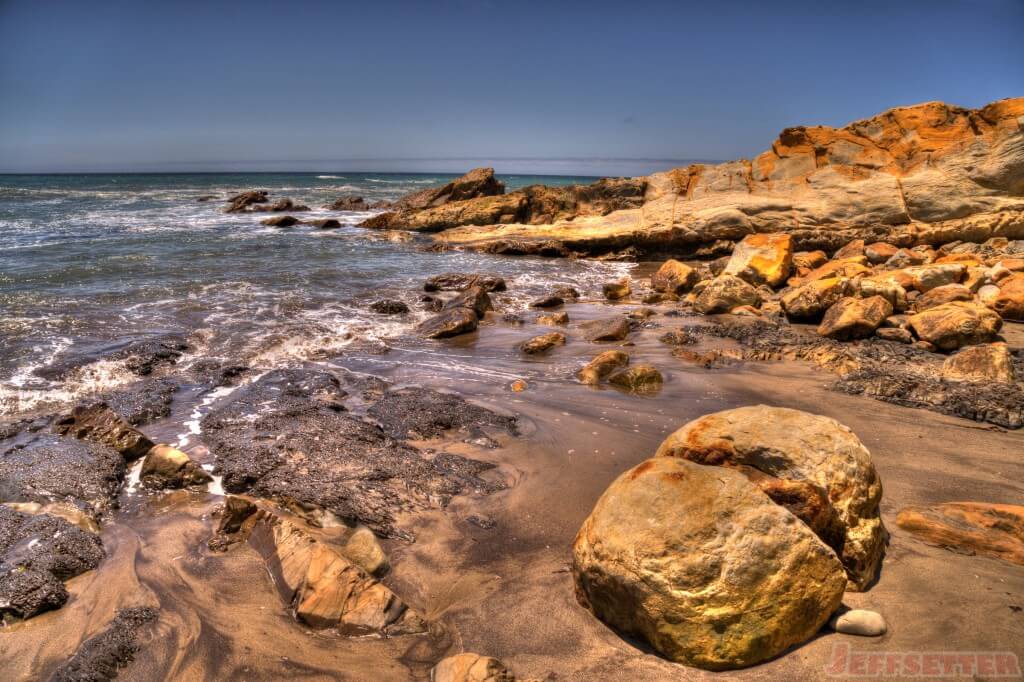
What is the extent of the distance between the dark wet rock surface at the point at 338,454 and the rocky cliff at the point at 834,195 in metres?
12.7

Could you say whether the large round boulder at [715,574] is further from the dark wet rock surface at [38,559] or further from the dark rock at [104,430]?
the dark rock at [104,430]

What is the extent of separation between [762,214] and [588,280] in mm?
5556

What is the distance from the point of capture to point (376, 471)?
14.9 ft

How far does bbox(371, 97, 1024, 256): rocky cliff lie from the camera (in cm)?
1321

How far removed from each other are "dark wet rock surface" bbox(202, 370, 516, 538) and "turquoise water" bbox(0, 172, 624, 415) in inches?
71.3

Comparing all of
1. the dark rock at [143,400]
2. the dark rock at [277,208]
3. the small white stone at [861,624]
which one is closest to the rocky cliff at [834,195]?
the dark rock at [143,400]

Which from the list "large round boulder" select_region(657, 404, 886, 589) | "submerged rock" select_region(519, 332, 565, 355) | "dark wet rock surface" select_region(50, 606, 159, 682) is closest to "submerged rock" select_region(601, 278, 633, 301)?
"submerged rock" select_region(519, 332, 565, 355)

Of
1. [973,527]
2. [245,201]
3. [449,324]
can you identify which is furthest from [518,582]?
[245,201]

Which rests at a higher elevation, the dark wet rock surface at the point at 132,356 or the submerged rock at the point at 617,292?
the submerged rock at the point at 617,292

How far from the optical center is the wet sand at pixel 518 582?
268 cm

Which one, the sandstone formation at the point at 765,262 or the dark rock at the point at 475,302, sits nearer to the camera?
the dark rock at the point at 475,302

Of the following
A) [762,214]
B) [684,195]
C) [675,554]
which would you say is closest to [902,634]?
[675,554]

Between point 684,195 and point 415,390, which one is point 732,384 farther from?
point 684,195

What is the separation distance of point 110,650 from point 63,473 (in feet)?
7.40
